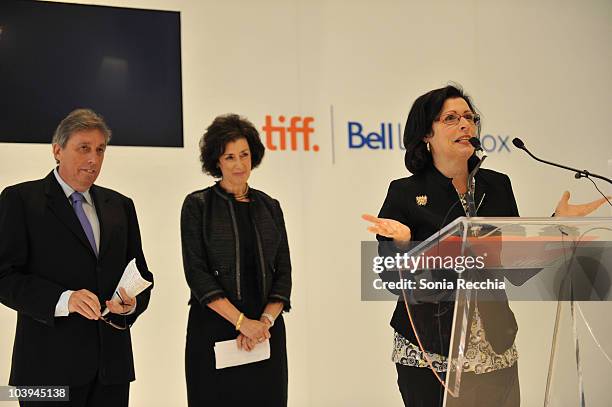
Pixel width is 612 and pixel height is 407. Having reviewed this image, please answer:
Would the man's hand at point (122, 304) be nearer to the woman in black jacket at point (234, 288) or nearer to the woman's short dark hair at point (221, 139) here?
the woman in black jacket at point (234, 288)

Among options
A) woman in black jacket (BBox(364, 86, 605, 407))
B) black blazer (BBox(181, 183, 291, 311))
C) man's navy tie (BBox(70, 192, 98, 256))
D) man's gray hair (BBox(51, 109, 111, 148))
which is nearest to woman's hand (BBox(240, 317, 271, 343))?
black blazer (BBox(181, 183, 291, 311))

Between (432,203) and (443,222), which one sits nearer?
(443,222)

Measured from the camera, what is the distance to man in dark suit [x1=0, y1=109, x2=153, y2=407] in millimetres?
2678

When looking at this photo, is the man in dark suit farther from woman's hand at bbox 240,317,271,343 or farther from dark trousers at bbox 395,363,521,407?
dark trousers at bbox 395,363,521,407

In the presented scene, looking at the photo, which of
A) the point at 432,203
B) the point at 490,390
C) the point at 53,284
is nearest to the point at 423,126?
the point at 432,203

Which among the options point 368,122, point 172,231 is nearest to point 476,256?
point 172,231

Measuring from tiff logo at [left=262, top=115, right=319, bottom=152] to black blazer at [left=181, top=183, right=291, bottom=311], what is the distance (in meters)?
1.12

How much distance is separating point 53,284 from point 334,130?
95.3 inches

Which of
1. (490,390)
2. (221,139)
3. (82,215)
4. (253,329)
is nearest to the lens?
(490,390)

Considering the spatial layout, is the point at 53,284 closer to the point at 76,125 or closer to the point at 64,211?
the point at 64,211

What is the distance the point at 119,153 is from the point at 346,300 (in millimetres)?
1668

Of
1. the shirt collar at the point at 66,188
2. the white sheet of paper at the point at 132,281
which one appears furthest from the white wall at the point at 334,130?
the white sheet of paper at the point at 132,281

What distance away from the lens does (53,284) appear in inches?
107

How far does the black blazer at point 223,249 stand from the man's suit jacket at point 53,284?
0.41 metres
